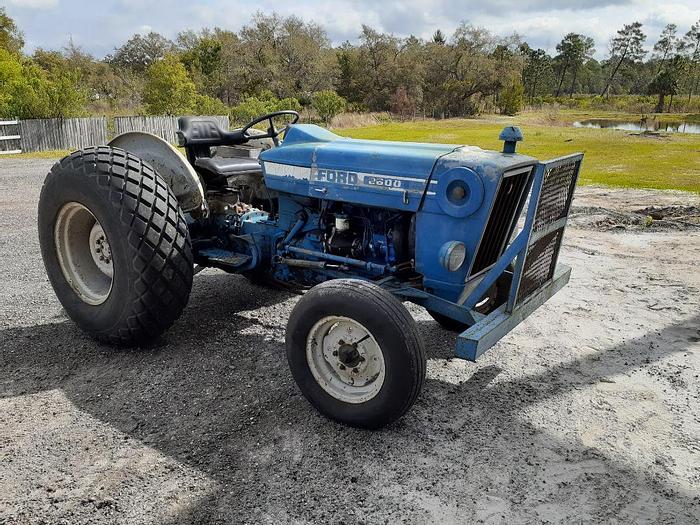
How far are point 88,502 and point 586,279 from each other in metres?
5.27

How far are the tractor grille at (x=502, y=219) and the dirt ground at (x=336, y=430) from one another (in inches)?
33.7

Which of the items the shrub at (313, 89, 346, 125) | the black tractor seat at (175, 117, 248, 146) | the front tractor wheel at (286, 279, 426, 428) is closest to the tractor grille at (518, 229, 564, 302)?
the front tractor wheel at (286, 279, 426, 428)

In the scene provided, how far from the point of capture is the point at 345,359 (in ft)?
10.7

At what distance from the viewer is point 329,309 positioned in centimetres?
318

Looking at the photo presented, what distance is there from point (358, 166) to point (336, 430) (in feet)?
5.59

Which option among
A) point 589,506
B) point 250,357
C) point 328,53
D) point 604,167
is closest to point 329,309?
point 250,357

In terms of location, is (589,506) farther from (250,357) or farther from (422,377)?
(250,357)

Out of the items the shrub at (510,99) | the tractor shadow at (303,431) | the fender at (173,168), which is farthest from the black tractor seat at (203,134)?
the shrub at (510,99)

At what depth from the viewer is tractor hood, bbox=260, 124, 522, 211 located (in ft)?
11.8

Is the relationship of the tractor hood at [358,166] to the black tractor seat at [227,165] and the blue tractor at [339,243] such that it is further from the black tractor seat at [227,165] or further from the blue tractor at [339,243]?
the black tractor seat at [227,165]

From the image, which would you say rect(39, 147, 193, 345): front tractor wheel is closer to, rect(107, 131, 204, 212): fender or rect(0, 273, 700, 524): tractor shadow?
rect(0, 273, 700, 524): tractor shadow

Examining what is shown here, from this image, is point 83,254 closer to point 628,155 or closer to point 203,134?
point 203,134

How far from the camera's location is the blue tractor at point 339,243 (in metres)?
3.23

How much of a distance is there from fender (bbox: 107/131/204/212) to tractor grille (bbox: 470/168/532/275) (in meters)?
2.32
